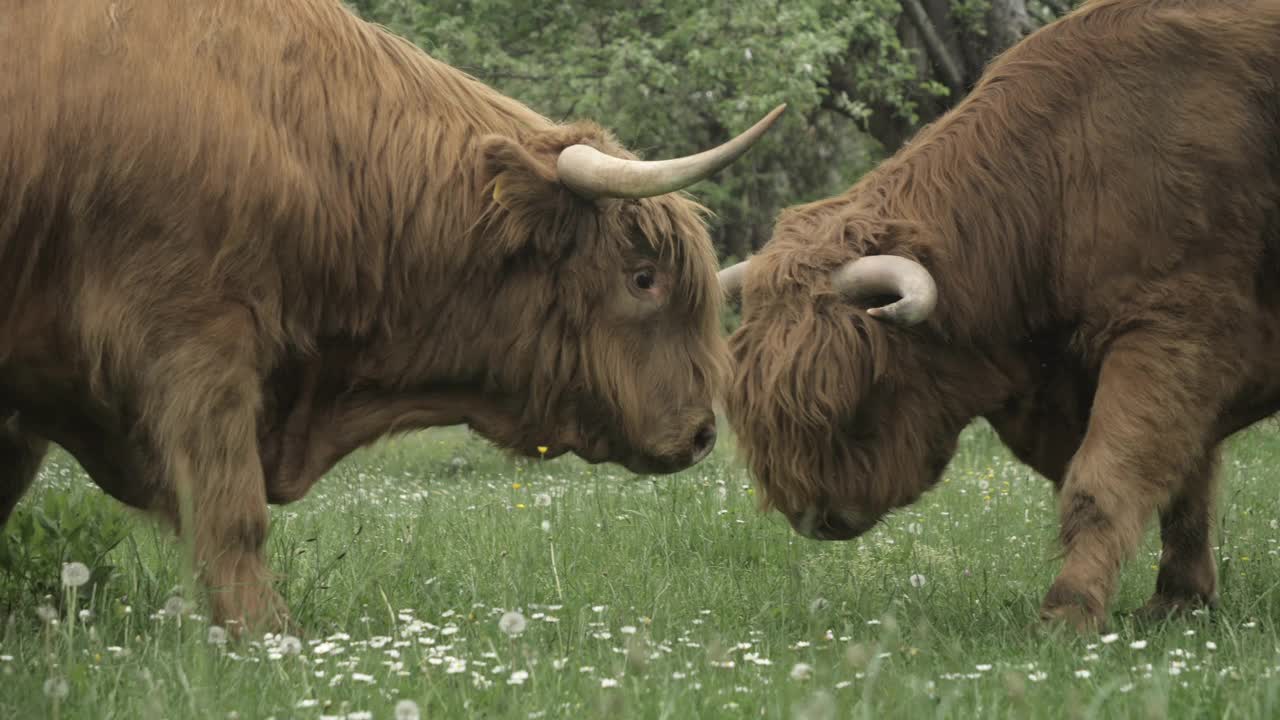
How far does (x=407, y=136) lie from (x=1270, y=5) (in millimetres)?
3043

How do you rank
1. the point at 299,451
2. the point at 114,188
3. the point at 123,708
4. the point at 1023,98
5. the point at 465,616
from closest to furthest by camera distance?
1. the point at 123,708
2. the point at 114,188
3. the point at 465,616
4. the point at 299,451
5. the point at 1023,98

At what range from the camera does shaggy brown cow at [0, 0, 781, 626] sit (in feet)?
14.8

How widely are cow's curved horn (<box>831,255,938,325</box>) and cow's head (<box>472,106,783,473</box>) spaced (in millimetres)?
525

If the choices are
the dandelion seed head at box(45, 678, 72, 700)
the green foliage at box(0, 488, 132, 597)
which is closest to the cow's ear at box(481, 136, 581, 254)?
the green foliage at box(0, 488, 132, 597)

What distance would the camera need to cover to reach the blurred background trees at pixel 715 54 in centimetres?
1564

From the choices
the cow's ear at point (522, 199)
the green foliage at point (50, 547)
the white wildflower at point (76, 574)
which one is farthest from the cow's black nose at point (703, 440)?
the white wildflower at point (76, 574)

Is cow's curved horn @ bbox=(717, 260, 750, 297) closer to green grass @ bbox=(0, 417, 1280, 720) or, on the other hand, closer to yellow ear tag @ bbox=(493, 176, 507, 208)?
green grass @ bbox=(0, 417, 1280, 720)

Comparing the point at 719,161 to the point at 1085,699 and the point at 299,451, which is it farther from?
the point at 1085,699

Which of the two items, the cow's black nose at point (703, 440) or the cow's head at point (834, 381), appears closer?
the cow's head at point (834, 381)

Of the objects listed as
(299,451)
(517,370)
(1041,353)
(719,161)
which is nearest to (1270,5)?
(1041,353)

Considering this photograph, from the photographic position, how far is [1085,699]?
11.5 ft

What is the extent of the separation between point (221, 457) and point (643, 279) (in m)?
1.70

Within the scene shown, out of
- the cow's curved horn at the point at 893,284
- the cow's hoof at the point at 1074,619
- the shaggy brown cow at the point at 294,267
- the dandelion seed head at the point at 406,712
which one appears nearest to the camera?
the dandelion seed head at the point at 406,712

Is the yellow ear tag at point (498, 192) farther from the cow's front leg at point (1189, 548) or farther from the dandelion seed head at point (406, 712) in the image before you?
the cow's front leg at point (1189, 548)
